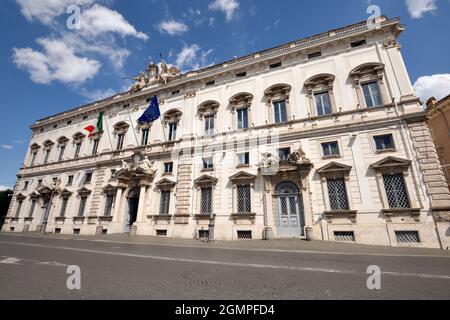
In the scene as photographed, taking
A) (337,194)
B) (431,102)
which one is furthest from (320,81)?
(431,102)

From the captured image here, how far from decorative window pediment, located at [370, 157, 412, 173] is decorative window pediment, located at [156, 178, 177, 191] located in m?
14.4

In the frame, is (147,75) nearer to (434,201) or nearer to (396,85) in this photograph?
(396,85)

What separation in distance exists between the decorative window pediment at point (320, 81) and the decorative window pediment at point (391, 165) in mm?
6419

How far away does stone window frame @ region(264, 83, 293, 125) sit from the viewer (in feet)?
56.0

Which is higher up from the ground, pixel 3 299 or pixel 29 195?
pixel 29 195

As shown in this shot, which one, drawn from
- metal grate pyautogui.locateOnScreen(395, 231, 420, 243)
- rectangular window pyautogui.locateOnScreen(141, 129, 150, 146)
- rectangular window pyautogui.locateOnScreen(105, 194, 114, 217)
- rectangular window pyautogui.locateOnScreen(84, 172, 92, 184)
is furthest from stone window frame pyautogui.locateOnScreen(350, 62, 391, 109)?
rectangular window pyautogui.locateOnScreen(84, 172, 92, 184)

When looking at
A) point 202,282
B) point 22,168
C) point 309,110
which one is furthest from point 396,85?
point 22,168

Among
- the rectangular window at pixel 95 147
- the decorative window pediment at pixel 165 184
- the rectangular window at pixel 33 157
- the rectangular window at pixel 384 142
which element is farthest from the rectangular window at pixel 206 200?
the rectangular window at pixel 33 157

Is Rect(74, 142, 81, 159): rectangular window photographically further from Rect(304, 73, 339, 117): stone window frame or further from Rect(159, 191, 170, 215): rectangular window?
Rect(304, 73, 339, 117): stone window frame

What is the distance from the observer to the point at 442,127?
19.7 meters

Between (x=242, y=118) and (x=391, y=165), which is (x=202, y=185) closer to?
(x=242, y=118)

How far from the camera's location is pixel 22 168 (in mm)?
29750
